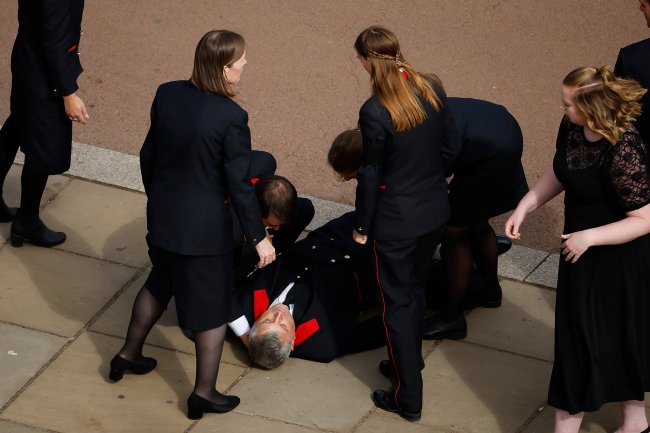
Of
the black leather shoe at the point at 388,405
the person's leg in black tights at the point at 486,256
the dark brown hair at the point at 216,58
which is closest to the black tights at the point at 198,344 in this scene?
the black leather shoe at the point at 388,405

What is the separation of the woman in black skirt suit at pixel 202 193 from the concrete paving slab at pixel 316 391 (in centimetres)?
25

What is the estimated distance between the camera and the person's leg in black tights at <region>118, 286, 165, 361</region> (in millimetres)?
5812

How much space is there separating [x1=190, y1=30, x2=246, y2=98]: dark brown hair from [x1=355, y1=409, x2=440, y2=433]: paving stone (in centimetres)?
164

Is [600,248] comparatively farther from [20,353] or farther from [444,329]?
[20,353]

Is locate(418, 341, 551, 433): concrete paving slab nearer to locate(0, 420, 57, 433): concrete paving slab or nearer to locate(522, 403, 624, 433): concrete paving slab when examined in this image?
locate(522, 403, 624, 433): concrete paving slab

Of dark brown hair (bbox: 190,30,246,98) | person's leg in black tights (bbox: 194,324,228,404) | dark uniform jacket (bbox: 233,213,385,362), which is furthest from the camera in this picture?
dark uniform jacket (bbox: 233,213,385,362)

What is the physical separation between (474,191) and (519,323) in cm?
80

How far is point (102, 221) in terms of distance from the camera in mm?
7371

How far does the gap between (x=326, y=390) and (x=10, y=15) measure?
4822 millimetres

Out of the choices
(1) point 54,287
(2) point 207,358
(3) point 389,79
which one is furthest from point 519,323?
(1) point 54,287

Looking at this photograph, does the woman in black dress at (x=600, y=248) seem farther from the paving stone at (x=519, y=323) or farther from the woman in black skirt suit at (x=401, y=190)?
the paving stone at (x=519, y=323)

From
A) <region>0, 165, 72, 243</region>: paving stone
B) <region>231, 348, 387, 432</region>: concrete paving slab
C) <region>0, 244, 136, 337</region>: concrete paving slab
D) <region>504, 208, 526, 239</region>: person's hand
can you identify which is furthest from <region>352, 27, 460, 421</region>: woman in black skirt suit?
<region>0, 165, 72, 243</region>: paving stone

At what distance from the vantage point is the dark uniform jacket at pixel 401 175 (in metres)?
5.27

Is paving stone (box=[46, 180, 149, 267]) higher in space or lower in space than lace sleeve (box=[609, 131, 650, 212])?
lower
